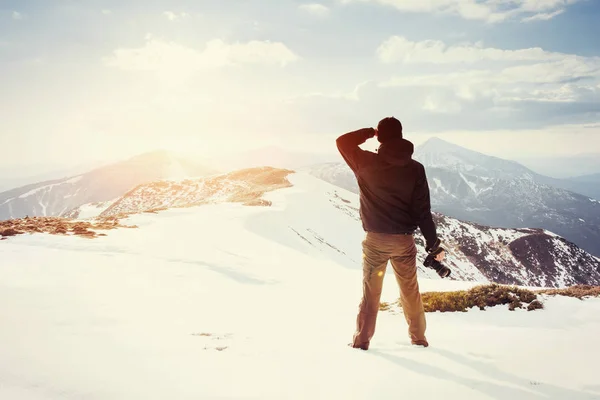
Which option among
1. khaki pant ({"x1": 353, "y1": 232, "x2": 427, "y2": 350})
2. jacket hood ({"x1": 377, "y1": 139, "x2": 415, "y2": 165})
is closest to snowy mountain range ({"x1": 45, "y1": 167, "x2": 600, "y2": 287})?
khaki pant ({"x1": 353, "y1": 232, "x2": 427, "y2": 350})

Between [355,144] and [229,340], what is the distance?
3.62 metres

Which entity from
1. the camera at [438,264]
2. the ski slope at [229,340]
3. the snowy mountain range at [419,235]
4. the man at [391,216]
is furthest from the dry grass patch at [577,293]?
the snowy mountain range at [419,235]

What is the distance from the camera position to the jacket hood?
4.98 meters

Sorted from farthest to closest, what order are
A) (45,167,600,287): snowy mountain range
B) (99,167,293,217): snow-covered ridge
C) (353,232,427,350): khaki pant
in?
(99,167,293,217): snow-covered ridge → (45,167,600,287): snowy mountain range → (353,232,427,350): khaki pant

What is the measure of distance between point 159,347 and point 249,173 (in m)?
70.9

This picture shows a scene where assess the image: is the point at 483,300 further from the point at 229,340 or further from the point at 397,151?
the point at 229,340

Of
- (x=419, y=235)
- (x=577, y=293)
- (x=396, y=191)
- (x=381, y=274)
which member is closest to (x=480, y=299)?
(x=577, y=293)

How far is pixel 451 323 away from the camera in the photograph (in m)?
7.11

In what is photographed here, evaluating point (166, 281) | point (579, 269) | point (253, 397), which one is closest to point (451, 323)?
point (253, 397)

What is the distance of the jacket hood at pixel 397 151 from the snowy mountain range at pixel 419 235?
2985 cm

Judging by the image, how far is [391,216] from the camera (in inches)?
201

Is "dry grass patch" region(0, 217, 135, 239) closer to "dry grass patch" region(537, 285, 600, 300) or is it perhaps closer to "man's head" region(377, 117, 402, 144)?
"man's head" region(377, 117, 402, 144)

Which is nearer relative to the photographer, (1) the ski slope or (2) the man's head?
(1) the ski slope

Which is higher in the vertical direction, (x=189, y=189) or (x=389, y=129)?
(x=189, y=189)
